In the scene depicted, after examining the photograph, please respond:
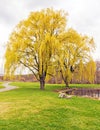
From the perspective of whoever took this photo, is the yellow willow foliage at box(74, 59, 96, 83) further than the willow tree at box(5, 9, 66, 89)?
Yes

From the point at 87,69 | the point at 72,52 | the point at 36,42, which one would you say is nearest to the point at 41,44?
the point at 36,42

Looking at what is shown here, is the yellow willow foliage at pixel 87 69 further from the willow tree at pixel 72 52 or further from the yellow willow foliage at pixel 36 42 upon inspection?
the yellow willow foliage at pixel 36 42

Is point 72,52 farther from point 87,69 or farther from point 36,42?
point 36,42

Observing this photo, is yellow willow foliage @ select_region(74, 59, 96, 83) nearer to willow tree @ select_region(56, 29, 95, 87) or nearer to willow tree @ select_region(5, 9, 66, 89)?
willow tree @ select_region(56, 29, 95, 87)

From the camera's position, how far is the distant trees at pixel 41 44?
22.6 meters

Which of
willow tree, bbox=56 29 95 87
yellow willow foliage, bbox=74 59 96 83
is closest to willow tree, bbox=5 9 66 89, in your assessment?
willow tree, bbox=56 29 95 87

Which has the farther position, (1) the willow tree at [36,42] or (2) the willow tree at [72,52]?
(2) the willow tree at [72,52]

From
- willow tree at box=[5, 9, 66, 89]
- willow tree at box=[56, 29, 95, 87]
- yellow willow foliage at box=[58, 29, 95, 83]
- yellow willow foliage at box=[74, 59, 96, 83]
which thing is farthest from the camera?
yellow willow foliage at box=[74, 59, 96, 83]

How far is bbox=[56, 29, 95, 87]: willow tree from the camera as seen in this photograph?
23.7 metres

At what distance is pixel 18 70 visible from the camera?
2344cm

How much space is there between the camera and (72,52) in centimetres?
2503

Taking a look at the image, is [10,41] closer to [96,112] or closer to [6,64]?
[6,64]

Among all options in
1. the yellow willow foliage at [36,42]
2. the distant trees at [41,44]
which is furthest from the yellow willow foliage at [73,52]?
the yellow willow foliage at [36,42]

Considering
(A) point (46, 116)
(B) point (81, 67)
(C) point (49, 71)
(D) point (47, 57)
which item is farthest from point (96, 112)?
(B) point (81, 67)
